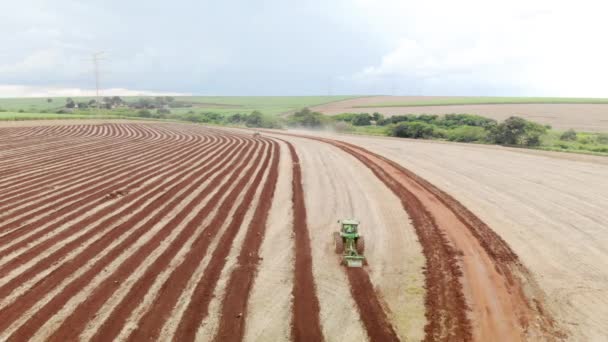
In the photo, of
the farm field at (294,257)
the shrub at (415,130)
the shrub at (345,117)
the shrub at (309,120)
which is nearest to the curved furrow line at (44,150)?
the farm field at (294,257)

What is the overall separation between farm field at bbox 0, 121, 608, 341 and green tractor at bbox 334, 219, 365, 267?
1.00 ft

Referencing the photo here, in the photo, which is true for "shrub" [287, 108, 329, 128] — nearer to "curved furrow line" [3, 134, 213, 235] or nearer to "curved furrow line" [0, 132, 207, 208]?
"curved furrow line" [0, 132, 207, 208]

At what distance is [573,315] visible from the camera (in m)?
8.49

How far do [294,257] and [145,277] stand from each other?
13.3 feet

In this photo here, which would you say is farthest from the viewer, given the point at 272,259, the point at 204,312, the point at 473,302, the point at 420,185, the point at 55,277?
the point at 420,185

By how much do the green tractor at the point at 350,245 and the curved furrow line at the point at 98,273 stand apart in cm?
556

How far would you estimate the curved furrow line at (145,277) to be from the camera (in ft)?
25.5

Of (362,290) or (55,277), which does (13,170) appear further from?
(362,290)

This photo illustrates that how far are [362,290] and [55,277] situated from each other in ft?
25.4

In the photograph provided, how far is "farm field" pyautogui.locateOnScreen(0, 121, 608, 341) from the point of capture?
8000 mm

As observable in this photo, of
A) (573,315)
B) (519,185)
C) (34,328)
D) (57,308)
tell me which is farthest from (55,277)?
(519,185)

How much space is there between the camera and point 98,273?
32.8 feet

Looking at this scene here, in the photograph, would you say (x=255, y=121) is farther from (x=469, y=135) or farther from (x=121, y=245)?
(x=121, y=245)

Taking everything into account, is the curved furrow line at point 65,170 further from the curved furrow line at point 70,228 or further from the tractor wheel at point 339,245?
the tractor wheel at point 339,245
